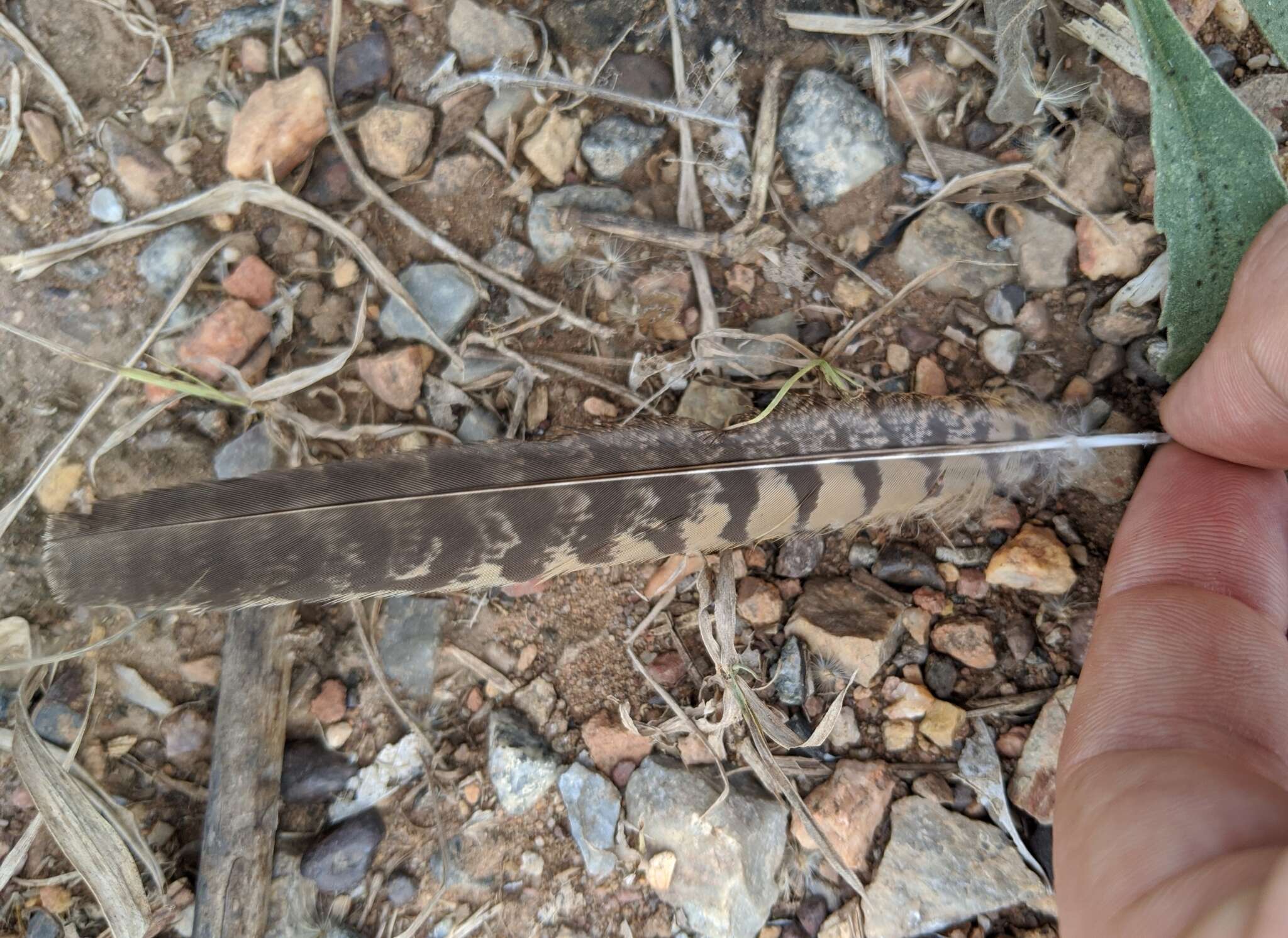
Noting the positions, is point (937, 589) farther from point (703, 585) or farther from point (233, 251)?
point (233, 251)

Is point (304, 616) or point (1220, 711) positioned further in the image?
point (304, 616)

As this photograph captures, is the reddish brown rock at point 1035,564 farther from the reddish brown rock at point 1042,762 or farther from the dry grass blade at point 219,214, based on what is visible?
the dry grass blade at point 219,214

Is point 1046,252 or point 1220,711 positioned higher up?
point 1046,252

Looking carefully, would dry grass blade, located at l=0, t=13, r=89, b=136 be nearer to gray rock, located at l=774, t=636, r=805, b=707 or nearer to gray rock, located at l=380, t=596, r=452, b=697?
gray rock, located at l=380, t=596, r=452, b=697

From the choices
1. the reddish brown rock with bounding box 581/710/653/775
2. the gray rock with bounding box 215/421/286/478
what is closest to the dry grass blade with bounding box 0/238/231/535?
the gray rock with bounding box 215/421/286/478

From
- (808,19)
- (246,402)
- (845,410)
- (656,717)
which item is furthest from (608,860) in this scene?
(808,19)

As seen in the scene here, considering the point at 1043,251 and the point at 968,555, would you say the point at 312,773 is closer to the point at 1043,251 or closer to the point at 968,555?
the point at 968,555
